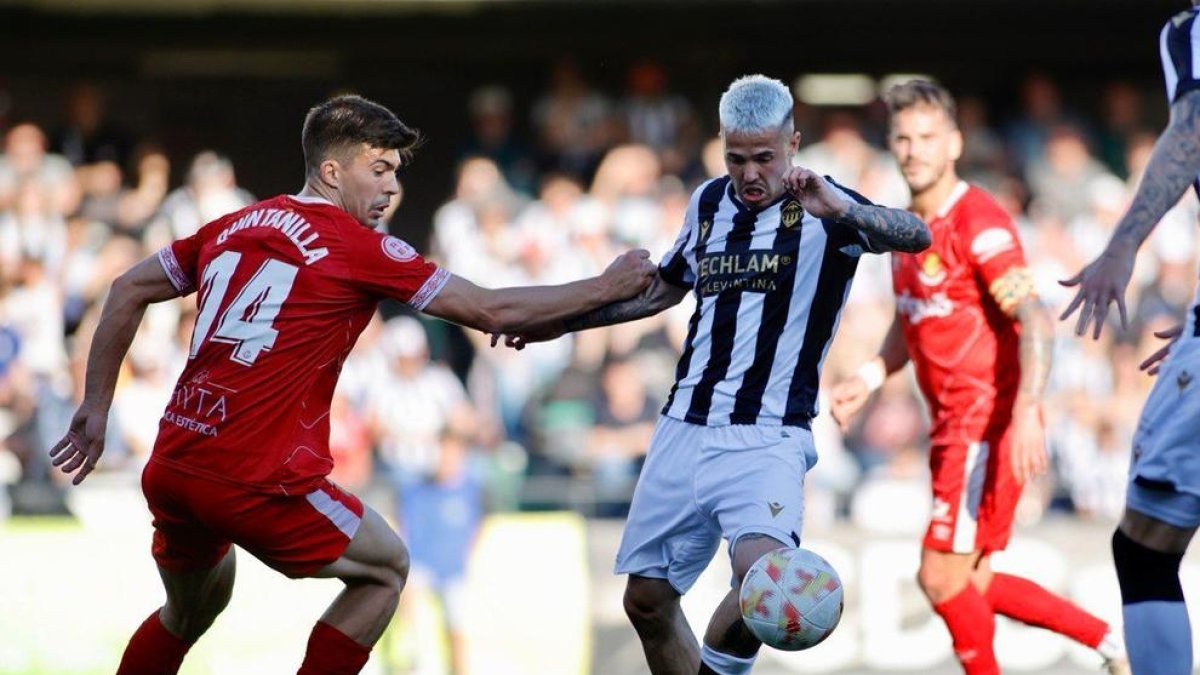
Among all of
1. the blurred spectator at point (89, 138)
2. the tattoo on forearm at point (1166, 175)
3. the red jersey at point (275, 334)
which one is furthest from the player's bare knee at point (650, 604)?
the blurred spectator at point (89, 138)

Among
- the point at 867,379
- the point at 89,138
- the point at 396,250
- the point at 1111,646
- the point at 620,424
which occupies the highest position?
the point at 89,138

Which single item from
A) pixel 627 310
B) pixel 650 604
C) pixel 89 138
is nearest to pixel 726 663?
pixel 650 604

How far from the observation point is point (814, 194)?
5.67m

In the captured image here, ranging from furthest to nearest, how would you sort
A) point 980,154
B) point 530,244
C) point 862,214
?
point 980,154 < point 530,244 < point 862,214

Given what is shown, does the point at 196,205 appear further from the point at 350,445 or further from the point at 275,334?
the point at 275,334

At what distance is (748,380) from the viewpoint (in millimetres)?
6125

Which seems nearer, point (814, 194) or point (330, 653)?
point (814, 194)

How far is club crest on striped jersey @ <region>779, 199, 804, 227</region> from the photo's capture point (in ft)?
20.0

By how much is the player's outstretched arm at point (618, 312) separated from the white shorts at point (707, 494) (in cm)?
44

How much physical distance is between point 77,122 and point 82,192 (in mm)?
1198

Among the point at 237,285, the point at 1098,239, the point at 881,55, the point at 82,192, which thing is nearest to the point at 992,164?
the point at 1098,239

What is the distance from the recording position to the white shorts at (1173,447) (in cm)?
512

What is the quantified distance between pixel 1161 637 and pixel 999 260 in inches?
98.2

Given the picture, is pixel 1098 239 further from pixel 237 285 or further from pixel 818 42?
pixel 237 285
